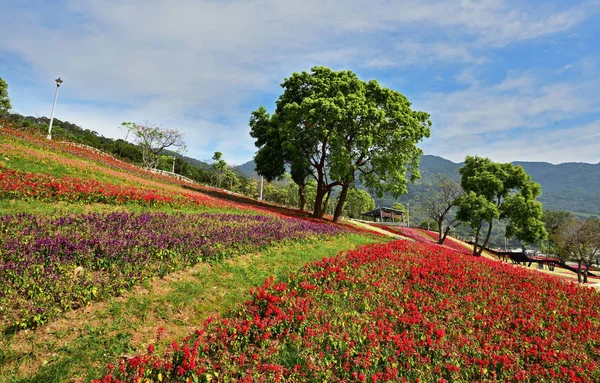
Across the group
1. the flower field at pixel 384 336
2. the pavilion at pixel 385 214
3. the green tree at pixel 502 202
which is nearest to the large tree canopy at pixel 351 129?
the green tree at pixel 502 202

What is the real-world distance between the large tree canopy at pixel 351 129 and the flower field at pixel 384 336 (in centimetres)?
1461

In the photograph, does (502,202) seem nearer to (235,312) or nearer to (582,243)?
(582,243)

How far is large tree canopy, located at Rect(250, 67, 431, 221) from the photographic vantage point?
22.9 metres

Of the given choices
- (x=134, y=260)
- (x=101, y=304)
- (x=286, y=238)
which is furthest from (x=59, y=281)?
(x=286, y=238)

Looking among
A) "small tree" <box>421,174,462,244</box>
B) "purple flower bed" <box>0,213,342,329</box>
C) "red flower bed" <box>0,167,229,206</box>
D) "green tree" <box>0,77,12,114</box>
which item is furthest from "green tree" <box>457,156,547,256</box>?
"green tree" <box>0,77,12,114</box>

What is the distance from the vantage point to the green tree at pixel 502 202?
31.2 m

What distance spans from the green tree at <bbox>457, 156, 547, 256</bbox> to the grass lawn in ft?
99.0

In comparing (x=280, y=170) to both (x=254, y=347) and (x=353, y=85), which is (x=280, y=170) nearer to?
(x=353, y=85)

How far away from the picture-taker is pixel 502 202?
3409 cm

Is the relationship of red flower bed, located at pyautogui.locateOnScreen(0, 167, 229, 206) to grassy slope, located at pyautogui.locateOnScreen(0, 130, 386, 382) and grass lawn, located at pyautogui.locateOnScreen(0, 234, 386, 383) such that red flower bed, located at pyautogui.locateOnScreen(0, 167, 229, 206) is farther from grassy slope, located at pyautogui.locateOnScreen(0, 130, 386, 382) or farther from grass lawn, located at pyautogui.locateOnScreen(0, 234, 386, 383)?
grass lawn, located at pyautogui.locateOnScreen(0, 234, 386, 383)

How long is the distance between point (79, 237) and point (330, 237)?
11.1 meters

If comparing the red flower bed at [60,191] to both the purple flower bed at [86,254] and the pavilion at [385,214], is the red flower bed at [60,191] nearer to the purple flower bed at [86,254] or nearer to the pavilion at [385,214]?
the purple flower bed at [86,254]

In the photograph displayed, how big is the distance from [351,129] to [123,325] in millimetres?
21381

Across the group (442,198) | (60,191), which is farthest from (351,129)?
(442,198)
